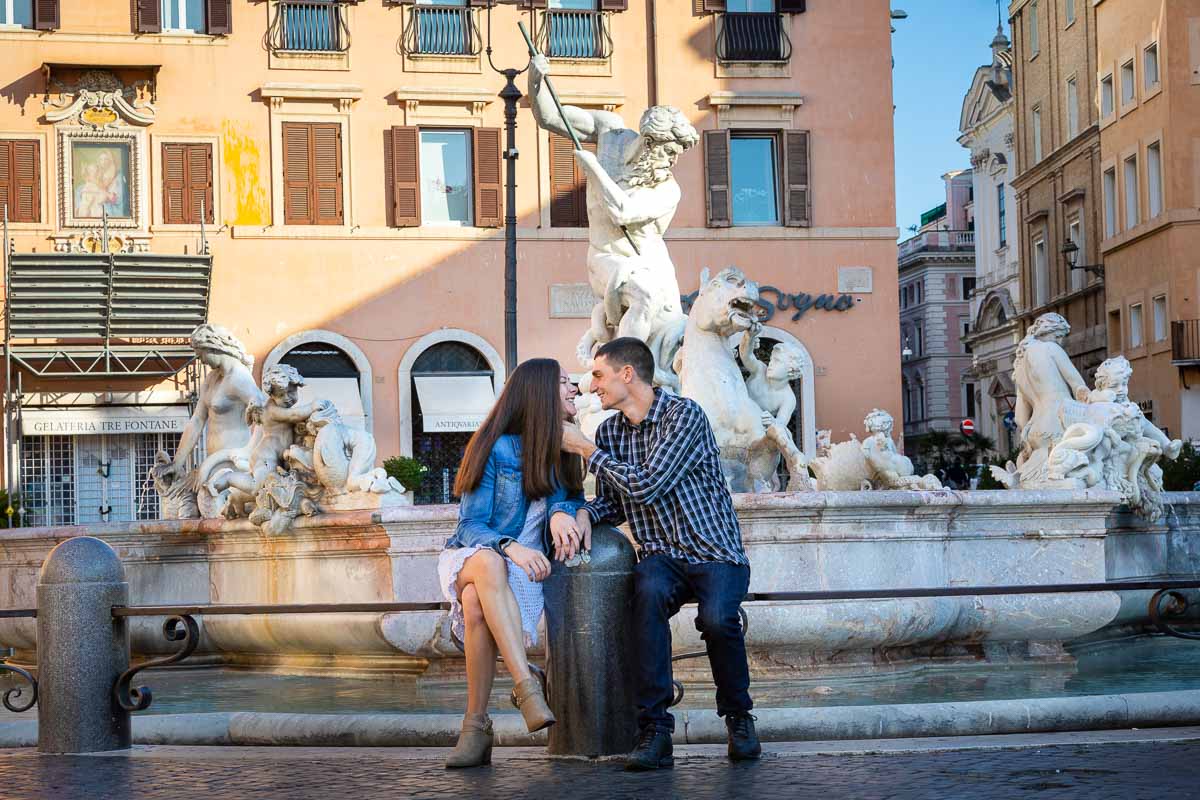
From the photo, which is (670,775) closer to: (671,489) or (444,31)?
(671,489)

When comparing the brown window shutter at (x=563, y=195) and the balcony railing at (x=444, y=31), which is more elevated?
the balcony railing at (x=444, y=31)

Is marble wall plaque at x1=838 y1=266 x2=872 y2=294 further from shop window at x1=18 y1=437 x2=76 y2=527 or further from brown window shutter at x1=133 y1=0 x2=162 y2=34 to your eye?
shop window at x1=18 y1=437 x2=76 y2=527

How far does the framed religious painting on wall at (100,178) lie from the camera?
106 feet

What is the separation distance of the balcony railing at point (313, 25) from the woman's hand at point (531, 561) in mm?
28889

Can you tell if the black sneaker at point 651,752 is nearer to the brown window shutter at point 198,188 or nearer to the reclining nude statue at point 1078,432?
the reclining nude statue at point 1078,432

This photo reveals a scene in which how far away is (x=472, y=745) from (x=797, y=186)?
29431 millimetres

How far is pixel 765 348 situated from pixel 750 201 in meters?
2.74

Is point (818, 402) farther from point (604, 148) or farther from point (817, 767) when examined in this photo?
point (817, 767)

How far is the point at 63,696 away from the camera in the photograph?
6.87 m

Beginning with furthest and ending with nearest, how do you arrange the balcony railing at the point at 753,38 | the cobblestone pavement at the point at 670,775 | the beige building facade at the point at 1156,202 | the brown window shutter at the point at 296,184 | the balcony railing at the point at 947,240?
the balcony railing at the point at 947,240, the beige building facade at the point at 1156,202, the balcony railing at the point at 753,38, the brown window shutter at the point at 296,184, the cobblestone pavement at the point at 670,775

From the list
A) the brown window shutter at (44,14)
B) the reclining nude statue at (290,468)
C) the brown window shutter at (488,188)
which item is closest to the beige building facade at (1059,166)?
the brown window shutter at (488,188)

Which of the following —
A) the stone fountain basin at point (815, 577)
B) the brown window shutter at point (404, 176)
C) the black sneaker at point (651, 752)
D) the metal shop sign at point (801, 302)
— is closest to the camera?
the black sneaker at point (651, 752)

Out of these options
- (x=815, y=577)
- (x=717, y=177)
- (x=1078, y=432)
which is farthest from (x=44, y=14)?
(x=815, y=577)

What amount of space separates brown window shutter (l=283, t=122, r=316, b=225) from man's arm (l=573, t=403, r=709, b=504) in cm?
2783
